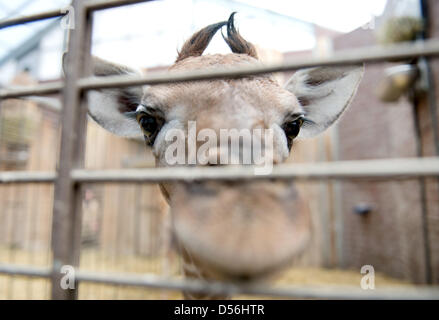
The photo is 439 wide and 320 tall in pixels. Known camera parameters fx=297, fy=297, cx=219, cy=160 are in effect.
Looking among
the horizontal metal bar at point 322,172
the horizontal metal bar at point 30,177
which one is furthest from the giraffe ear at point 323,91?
the horizontal metal bar at point 30,177

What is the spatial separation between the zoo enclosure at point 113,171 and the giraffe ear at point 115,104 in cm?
85

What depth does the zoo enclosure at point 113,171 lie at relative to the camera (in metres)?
0.79

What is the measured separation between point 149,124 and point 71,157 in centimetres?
92

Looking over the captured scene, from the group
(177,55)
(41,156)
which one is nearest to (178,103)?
(177,55)

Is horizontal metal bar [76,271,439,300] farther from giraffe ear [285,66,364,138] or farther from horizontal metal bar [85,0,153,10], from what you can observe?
giraffe ear [285,66,364,138]

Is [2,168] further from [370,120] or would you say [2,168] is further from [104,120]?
[370,120]

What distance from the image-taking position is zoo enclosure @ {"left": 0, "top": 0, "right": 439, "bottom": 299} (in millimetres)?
794

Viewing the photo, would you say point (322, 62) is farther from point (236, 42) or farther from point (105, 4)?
point (236, 42)

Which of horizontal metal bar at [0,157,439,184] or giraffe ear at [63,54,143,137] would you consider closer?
horizontal metal bar at [0,157,439,184]

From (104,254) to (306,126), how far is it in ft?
20.4

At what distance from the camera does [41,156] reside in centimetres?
640

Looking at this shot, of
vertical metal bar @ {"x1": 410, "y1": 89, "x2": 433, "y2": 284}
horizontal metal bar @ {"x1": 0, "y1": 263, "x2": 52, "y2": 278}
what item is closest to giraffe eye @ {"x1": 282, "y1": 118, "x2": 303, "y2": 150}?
horizontal metal bar @ {"x1": 0, "y1": 263, "x2": 52, "y2": 278}

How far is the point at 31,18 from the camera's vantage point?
1.22 m

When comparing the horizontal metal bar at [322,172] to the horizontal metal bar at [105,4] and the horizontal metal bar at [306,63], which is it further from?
the horizontal metal bar at [105,4]
